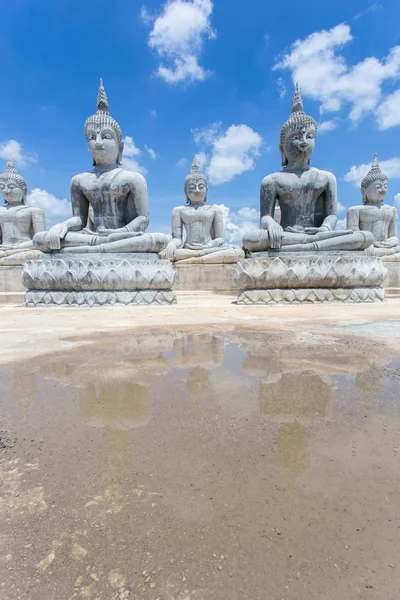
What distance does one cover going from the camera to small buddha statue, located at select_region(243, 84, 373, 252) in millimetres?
5094

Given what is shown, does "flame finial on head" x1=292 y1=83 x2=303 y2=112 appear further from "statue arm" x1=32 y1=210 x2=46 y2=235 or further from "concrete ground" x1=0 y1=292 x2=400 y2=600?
"statue arm" x1=32 y1=210 x2=46 y2=235

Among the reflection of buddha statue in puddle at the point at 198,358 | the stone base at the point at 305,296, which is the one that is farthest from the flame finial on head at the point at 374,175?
the reflection of buddha statue in puddle at the point at 198,358

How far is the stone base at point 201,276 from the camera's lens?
27.4 feet

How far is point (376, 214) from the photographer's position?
370 inches

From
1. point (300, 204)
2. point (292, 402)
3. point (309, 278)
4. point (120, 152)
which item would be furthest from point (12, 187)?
point (292, 402)

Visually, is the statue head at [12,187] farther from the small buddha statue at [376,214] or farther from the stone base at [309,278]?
the small buddha statue at [376,214]

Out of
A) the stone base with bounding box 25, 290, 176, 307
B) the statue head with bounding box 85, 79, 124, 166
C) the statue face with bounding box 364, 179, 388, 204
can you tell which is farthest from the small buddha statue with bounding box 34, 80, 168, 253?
the statue face with bounding box 364, 179, 388, 204

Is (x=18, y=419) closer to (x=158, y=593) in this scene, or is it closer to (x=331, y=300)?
(x=158, y=593)

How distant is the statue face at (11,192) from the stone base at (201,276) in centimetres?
592

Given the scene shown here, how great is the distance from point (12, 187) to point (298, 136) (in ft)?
29.2

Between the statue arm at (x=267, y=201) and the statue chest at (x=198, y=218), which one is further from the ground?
the statue chest at (x=198, y=218)

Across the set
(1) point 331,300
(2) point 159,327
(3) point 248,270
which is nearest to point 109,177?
(3) point 248,270

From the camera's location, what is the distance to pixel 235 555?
1.73 ft

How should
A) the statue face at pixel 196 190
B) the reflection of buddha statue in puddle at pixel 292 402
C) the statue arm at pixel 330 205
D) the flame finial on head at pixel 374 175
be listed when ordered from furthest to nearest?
1. the statue face at pixel 196 190
2. the flame finial on head at pixel 374 175
3. the statue arm at pixel 330 205
4. the reflection of buddha statue in puddle at pixel 292 402
